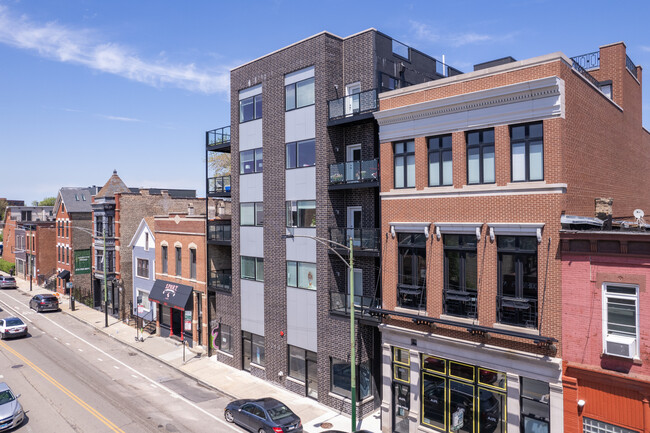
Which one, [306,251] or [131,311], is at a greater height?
[306,251]

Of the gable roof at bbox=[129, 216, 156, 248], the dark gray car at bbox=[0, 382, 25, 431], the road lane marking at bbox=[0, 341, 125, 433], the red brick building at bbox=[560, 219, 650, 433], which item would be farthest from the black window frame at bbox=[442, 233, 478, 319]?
the gable roof at bbox=[129, 216, 156, 248]

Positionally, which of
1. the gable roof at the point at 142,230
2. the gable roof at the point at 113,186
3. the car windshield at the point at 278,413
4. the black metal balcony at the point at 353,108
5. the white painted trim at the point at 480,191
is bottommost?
the car windshield at the point at 278,413

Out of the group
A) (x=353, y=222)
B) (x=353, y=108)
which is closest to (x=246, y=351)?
(x=353, y=222)

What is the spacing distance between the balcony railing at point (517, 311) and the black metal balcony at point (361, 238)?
6.19 meters

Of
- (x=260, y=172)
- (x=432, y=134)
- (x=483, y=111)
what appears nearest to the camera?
(x=483, y=111)

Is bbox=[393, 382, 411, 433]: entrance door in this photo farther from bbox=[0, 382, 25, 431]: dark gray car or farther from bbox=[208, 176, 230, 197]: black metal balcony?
bbox=[208, 176, 230, 197]: black metal balcony

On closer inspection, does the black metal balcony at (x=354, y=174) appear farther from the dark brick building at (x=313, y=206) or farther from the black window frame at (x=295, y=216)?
the black window frame at (x=295, y=216)

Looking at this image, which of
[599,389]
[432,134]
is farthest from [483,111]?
[599,389]

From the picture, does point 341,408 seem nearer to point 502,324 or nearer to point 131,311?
point 502,324

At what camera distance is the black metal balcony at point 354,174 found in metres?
21.0

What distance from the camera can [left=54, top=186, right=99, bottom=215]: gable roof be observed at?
54469mm

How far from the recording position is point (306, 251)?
23.6 m

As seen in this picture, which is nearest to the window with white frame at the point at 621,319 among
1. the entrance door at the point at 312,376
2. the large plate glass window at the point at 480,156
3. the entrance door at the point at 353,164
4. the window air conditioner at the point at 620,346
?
the window air conditioner at the point at 620,346

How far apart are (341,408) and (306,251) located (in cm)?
797
